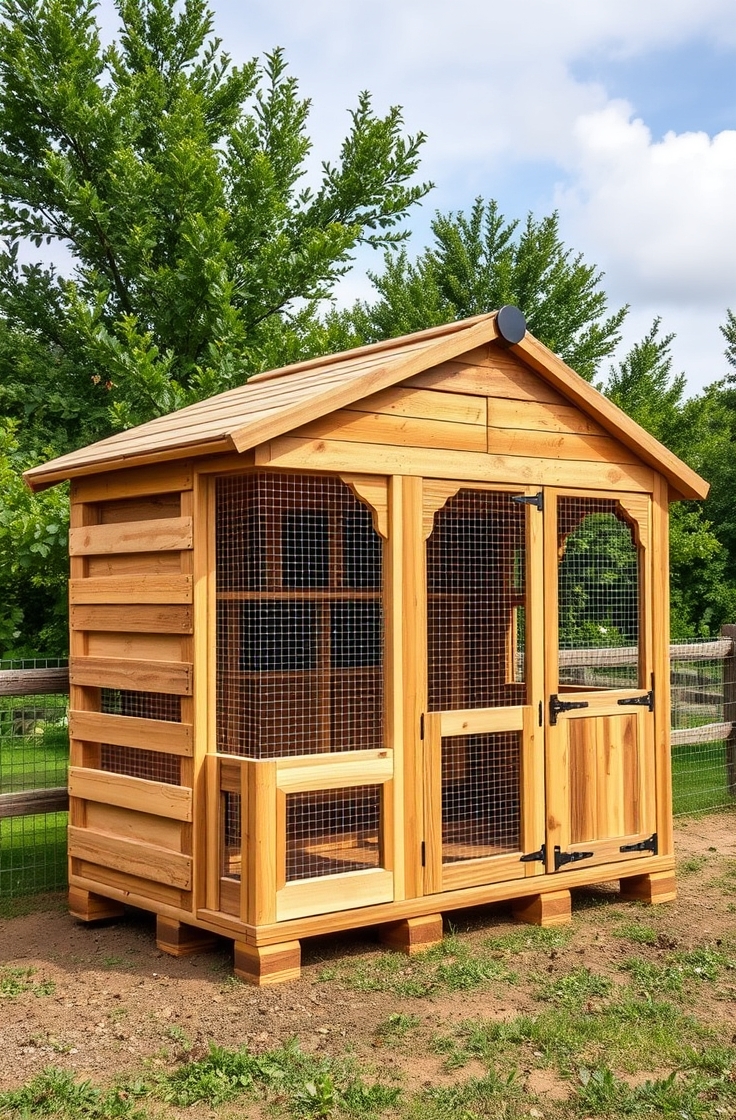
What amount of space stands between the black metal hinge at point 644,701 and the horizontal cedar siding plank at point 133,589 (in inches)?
108

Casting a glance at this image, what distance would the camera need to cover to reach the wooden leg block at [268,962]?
5.49m

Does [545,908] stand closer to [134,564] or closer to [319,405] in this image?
[134,564]

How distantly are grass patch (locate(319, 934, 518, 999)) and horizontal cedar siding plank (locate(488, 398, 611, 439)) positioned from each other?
2815 millimetres

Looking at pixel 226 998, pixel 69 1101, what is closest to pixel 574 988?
pixel 226 998

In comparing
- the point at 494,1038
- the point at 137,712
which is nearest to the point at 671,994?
the point at 494,1038

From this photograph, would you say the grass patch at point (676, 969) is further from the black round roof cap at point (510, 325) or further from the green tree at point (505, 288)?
the green tree at point (505, 288)

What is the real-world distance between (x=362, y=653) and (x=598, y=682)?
272 cm

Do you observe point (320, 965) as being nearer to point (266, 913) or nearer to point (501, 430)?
point (266, 913)

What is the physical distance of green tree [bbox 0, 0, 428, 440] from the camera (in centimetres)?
1335

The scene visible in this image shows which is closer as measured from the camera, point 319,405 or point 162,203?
point 319,405

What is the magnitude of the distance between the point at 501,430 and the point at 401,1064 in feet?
11.2

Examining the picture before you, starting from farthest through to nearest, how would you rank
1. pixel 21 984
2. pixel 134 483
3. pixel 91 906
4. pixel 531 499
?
pixel 91 906, pixel 531 499, pixel 134 483, pixel 21 984

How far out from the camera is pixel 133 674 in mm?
6371

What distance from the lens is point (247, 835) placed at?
5.55m
